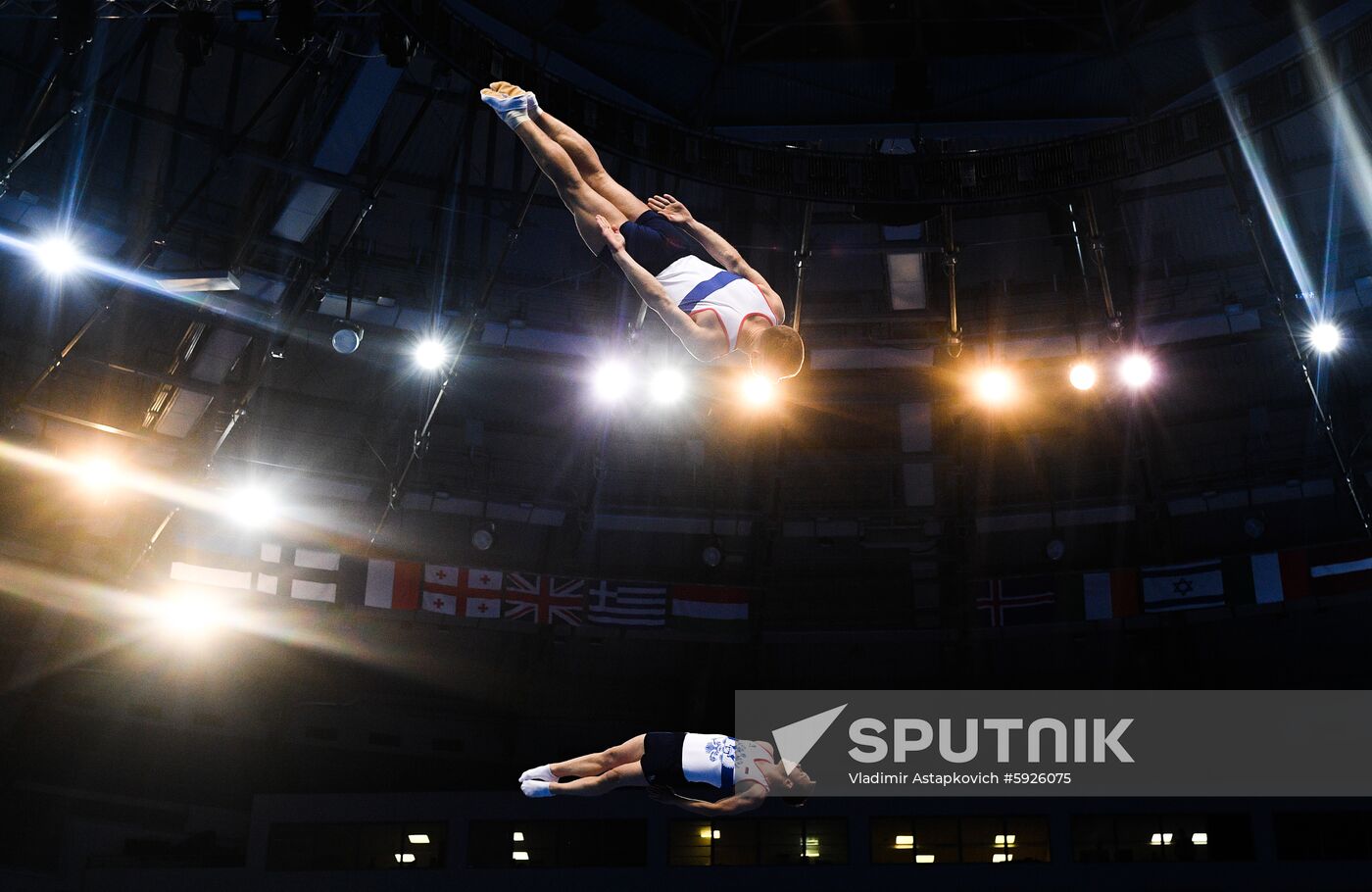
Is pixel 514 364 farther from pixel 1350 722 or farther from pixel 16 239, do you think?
pixel 1350 722

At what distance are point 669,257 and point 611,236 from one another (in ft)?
2.27

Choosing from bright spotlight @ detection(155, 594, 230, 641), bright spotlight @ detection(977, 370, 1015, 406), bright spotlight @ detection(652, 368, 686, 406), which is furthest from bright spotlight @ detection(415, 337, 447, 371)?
bright spotlight @ detection(977, 370, 1015, 406)

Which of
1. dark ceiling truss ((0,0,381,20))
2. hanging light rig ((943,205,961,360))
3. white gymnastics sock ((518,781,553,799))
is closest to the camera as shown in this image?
white gymnastics sock ((518,781,553,799))

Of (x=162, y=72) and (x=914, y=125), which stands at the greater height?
(x=162, y=72)

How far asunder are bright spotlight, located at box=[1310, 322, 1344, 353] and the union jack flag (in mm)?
16173

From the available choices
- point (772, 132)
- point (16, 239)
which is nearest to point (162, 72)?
point (16, 239)

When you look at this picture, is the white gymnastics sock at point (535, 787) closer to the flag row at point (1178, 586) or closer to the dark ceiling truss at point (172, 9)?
the dark ceiling truss at point (172, 9)

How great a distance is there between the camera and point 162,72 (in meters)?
23.0

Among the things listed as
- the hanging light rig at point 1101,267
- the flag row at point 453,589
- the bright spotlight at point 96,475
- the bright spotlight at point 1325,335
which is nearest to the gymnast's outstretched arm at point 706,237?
the hanging light rig at point 1101,267

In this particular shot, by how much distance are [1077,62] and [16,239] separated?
1744cm

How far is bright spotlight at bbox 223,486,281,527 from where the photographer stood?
2481cm

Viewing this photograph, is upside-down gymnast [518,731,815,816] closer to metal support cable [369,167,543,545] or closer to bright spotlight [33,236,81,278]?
metal support cable [369,167,543,545]

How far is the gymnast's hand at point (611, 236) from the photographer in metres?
10.0

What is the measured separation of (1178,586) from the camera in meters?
26.7
